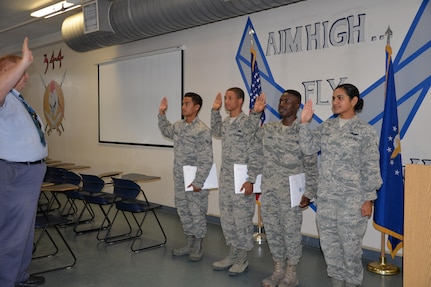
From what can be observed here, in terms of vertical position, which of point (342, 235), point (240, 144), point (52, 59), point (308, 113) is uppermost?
point (52, 59)

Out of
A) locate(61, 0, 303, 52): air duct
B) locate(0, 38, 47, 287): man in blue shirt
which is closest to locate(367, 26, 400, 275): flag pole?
locate(61, 0, 303, 52): air duct

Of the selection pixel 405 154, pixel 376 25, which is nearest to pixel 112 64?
pixel 376 25

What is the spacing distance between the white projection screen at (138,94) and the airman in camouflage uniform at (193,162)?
2.19m

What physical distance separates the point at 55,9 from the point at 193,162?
424 cm

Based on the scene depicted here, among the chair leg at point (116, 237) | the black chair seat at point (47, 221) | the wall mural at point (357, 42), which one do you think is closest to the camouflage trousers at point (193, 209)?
the chair leg at point (116, 237)

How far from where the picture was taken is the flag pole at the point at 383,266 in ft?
13.4

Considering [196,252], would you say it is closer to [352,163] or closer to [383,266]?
[383,266]

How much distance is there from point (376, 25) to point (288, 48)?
3.70 ft

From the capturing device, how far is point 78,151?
30.5 feet

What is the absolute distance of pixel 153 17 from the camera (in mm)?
5660

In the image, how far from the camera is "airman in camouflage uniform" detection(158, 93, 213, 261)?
4277 mm

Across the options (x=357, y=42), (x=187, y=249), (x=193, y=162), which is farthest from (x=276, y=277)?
(x=357, y=42)

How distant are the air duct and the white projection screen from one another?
69 centimetres

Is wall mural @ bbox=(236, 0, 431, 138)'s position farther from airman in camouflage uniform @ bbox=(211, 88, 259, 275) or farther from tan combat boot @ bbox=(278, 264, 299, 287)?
tan combat boot @ bbox=(278, 264, 299, 287)
